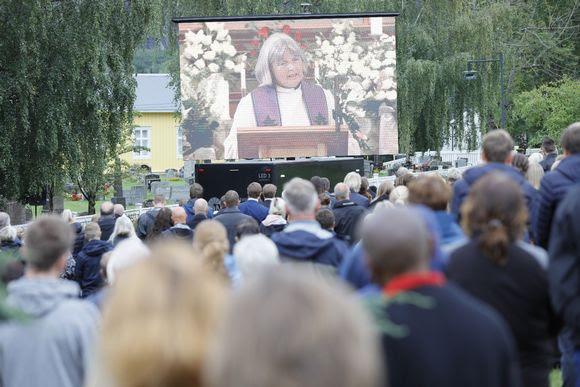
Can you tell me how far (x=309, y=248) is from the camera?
7.08 metres

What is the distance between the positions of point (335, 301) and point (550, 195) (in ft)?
16.2

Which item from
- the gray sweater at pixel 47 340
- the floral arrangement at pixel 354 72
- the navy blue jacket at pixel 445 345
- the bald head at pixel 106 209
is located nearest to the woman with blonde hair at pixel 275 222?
the bald head at pixel 106 209

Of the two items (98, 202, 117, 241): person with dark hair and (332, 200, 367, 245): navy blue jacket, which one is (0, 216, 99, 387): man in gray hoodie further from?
(98, 202, 117, 241): person with dark hair

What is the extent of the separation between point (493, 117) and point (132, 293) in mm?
40200

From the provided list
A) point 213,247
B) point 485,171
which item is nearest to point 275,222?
point 485,171

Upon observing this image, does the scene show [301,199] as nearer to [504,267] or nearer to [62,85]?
[504,267]

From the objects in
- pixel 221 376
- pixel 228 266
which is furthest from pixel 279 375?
pixel 228 266

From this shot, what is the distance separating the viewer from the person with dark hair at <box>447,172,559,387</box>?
4.80 meters

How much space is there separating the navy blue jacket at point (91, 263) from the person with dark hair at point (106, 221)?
8.53 ft

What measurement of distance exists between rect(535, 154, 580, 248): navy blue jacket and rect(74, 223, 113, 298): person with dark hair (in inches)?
193

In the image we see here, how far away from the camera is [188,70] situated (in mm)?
28188

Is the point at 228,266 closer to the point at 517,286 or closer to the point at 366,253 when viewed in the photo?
the point at 517,286

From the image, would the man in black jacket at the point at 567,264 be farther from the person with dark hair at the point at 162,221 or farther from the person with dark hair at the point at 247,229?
the person with dark hair at the point at 162,221

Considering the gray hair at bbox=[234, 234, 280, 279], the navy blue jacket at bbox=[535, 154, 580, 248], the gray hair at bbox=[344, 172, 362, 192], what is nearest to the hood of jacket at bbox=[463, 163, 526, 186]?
the navy blue jacket at bbox=[535, 154, 580, 248]
